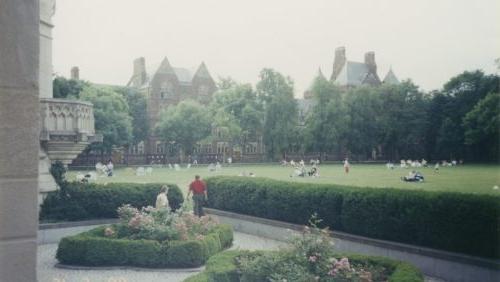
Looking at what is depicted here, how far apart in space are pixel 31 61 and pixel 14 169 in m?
0.79

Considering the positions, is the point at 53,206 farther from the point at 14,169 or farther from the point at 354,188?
the point at 14,169

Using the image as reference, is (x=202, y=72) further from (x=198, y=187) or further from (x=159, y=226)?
(x=159, y=226)

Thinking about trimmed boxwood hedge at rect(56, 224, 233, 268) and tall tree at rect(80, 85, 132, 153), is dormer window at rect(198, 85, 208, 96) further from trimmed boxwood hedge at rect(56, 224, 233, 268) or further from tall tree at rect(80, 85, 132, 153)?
trimmed boxwood hedge at rect(56, 224, 233, 268)

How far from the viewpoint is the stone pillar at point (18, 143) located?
10.5ft

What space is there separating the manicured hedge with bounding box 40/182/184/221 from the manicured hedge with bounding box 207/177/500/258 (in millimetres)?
3601

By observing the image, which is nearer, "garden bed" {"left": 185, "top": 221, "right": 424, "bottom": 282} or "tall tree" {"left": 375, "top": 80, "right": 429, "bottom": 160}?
"garden bed" {"left": 185, "top": 221, "right": 424, "bottom": 282}

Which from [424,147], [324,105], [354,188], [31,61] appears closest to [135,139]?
[324,105]

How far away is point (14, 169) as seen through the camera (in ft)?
10.7

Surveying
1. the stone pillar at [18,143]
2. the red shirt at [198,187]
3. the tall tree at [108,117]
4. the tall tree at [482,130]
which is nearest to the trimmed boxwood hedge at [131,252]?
the red shirt at [198,187]

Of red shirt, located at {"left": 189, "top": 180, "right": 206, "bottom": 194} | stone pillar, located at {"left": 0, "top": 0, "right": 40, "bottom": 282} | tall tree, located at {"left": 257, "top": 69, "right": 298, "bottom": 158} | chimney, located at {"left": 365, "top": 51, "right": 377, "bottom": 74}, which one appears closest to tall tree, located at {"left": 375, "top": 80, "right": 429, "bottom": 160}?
tall tree, located at {"left": 257, "top": 69, "right": 298, "bottom": 158}

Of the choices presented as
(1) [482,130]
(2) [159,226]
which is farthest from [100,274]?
(1) [482,130]

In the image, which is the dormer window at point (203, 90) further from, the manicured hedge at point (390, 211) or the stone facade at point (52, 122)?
the stone facade at point (52, 122)

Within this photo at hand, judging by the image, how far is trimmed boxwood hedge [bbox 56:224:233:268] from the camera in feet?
37.9

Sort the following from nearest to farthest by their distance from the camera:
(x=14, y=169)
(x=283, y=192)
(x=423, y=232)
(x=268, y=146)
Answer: (x=14, y=169), (x=423, y=232), (x=283, y=192), (x=268, y=146)
